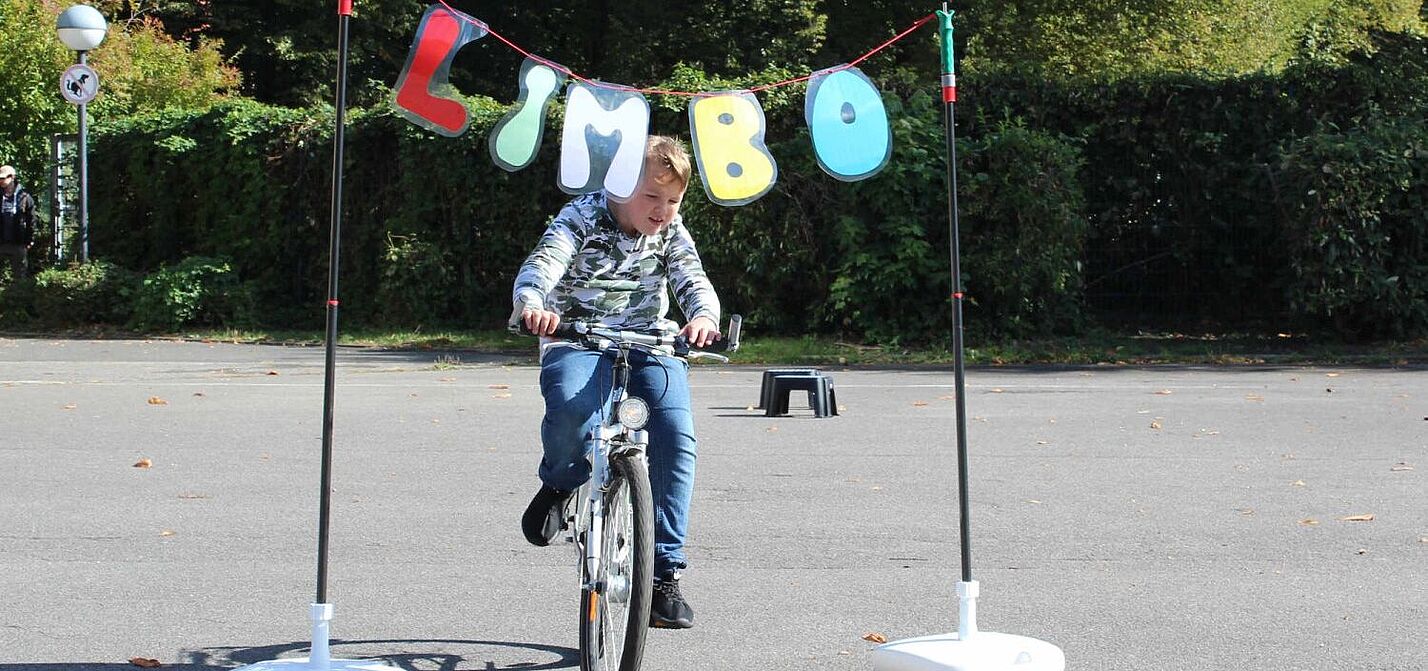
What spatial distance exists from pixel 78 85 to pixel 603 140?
657 inches

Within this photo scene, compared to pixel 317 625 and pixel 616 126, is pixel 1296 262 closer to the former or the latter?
pixel 616 126

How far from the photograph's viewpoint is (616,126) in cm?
542

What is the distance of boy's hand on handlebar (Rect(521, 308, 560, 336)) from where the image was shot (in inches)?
186

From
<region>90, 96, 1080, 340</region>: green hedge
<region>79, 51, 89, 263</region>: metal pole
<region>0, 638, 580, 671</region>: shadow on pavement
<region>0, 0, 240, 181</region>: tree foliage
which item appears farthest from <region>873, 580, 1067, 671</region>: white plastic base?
<region>0, 0, 240, 181</region>: tree foliage

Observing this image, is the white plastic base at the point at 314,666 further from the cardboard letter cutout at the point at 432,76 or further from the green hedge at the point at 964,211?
the green hedge at the point at 964,211

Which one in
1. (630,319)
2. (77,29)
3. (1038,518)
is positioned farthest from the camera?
(77,29)

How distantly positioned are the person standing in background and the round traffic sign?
7.83ft

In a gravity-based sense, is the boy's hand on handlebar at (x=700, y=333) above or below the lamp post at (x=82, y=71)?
below

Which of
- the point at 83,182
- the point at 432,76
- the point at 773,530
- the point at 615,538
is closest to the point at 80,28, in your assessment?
the point at 83,182

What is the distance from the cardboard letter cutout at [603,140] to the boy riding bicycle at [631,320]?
58 millimetres

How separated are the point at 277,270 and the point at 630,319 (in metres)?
16.9

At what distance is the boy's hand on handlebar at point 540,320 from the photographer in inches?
186

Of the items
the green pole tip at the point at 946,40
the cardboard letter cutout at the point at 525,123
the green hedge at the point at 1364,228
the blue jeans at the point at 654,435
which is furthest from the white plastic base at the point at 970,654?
the green hedge at the point at 1364,228

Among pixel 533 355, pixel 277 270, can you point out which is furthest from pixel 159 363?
pixel 277 270
